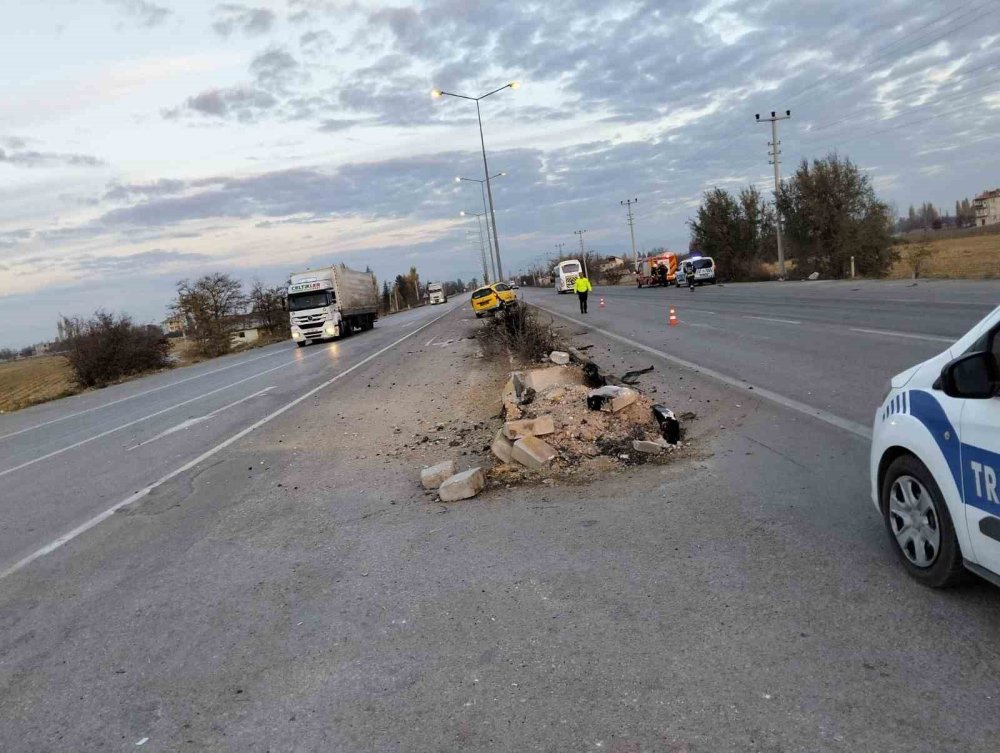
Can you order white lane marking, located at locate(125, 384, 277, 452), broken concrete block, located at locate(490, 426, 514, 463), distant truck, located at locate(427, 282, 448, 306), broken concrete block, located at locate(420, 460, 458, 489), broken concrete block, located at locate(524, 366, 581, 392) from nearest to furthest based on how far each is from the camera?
broken concrete block, located at locate(420, 460, 458, 489), broken concrete block, located at locate(490, 426, 514, 463), broken concrete block, located at locate(524, 366, 581, 392), white lane marking, located at locate(125, 384, 277, 452), distant truck, located at locate(427, 282, 448, 306)

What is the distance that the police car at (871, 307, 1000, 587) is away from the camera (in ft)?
10.3

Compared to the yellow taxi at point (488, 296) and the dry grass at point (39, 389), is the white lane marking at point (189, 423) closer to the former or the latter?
the dry grass at point (39, 389)

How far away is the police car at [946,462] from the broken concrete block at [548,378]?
5913 millimetres

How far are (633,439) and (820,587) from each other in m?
3.54

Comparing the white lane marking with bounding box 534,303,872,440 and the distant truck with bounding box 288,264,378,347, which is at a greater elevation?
the distant truck with bounding box 288,264,378,347

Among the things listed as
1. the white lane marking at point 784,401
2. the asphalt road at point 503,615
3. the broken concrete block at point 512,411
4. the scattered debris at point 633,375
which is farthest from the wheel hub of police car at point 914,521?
the scattered debris at point 633,375

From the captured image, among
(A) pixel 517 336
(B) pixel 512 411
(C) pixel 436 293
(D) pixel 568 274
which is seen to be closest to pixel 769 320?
(A) pixel 517 336

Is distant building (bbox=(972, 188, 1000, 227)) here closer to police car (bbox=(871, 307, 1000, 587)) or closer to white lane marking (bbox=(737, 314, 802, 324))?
white lane marking (bbox=(737, 314, 802, 324))

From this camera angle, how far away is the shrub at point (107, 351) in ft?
108

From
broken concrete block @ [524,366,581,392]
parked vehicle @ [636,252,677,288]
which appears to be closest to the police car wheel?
broken concrete block @ [524,366,581,392]

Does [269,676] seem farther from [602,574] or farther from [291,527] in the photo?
[291,527]

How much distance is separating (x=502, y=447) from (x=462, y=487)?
0.99 m

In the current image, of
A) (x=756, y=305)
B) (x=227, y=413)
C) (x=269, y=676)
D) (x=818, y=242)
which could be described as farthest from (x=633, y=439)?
(x=818, y=242)

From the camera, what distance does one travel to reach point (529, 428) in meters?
7.27
